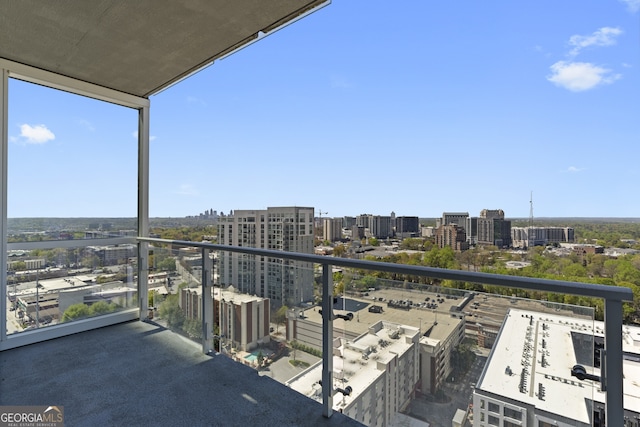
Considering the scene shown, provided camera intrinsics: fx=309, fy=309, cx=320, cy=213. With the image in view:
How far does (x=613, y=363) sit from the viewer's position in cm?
112

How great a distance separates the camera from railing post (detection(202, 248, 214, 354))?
9.49 ft

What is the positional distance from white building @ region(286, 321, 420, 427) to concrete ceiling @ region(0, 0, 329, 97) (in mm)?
2350

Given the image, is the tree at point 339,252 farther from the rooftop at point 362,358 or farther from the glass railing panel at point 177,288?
the glass railing panel at point 177,288

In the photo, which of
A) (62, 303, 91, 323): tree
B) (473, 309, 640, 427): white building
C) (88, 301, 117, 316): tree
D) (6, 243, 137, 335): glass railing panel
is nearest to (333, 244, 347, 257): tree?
(473, 309, 640, 427): white building

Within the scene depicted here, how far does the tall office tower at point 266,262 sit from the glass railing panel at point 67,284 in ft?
4.72

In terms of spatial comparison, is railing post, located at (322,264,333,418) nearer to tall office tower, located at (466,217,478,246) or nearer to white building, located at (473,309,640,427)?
white building, located at (473,309,640,427)

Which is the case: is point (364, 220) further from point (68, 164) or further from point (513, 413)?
point (513, 413)

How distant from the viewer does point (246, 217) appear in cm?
412

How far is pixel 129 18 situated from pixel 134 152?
2076 mm

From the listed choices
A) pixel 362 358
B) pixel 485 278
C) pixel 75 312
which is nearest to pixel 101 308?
pixel 75 312

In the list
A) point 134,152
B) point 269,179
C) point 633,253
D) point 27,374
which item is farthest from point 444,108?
point 27,374

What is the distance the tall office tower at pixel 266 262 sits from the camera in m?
2.23

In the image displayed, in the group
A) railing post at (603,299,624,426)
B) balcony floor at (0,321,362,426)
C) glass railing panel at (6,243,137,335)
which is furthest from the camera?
glass railing panel at (6,243,137,335)

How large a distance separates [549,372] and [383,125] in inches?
563
